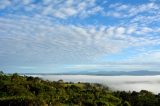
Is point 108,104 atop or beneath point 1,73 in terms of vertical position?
beneath

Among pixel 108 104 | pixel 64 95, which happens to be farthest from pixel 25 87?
pixel 108 104

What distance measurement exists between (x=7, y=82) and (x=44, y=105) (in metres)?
14.1

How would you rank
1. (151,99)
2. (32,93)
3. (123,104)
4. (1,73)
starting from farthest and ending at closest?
1. (151,99)
2. (123,104)
3. (1,73)
4. (32,93)

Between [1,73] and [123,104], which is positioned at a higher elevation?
[1,73]

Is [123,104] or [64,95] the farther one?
[123,104]

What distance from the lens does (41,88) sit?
5638 centimetres

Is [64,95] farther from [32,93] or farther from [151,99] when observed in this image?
[151,99]

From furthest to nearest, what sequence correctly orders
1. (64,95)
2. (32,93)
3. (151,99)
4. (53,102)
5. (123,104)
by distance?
(151,99)
(123,104)
(64,95)
(32,93)
(53,102)

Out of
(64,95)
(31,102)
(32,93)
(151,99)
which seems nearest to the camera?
(31,102)

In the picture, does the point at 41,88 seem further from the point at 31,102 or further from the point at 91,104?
the point at 31,102

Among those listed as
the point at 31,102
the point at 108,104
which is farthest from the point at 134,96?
the point at 31,102

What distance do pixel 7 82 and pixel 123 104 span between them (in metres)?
21.4

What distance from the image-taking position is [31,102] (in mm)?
42281

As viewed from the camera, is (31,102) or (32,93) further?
(32,93)
